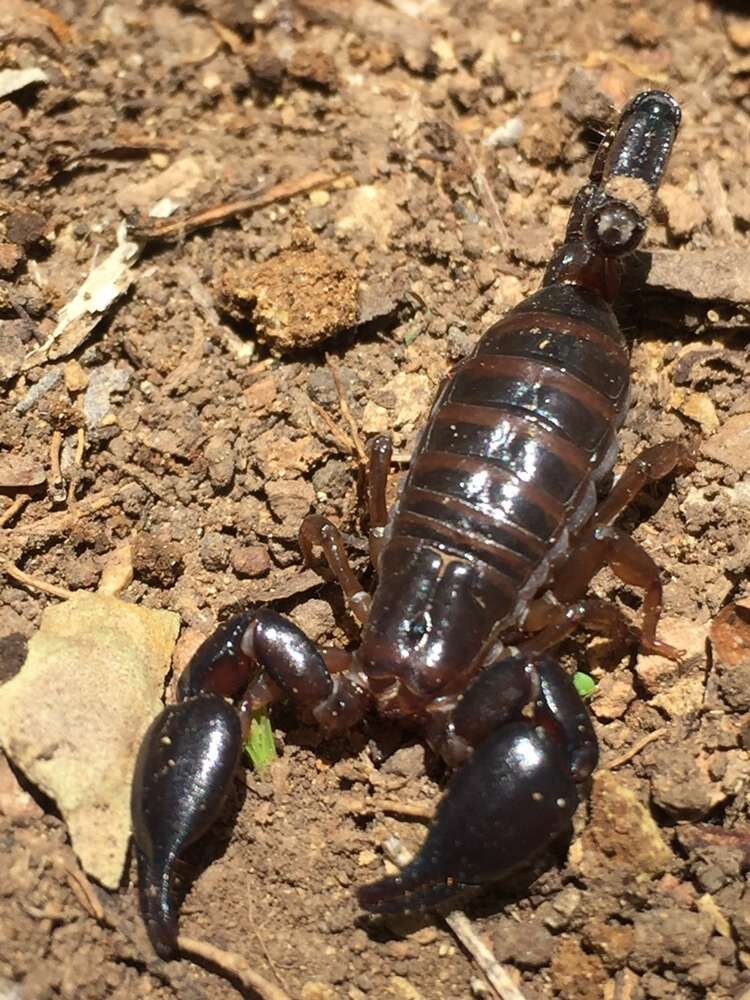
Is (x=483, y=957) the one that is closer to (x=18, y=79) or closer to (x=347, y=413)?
(x=347, y=413)

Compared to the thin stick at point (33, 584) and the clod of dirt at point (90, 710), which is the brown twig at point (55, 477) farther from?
the clod of dirt at point (90, 710)

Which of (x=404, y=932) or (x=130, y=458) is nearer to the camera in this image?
(x=404, y=932)

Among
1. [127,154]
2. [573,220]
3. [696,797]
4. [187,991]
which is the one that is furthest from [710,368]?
[187,991]

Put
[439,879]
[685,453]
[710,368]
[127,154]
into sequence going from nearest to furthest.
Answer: [439,879]
[685,453]
[710,368]
[127,154]

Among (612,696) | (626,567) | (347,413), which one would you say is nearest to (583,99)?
(347,413)

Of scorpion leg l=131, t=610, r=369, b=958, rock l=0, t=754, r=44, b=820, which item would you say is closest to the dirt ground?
rock l=0, t=754, r=44, b=820

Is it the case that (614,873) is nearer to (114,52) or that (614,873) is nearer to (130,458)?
(130,458)
